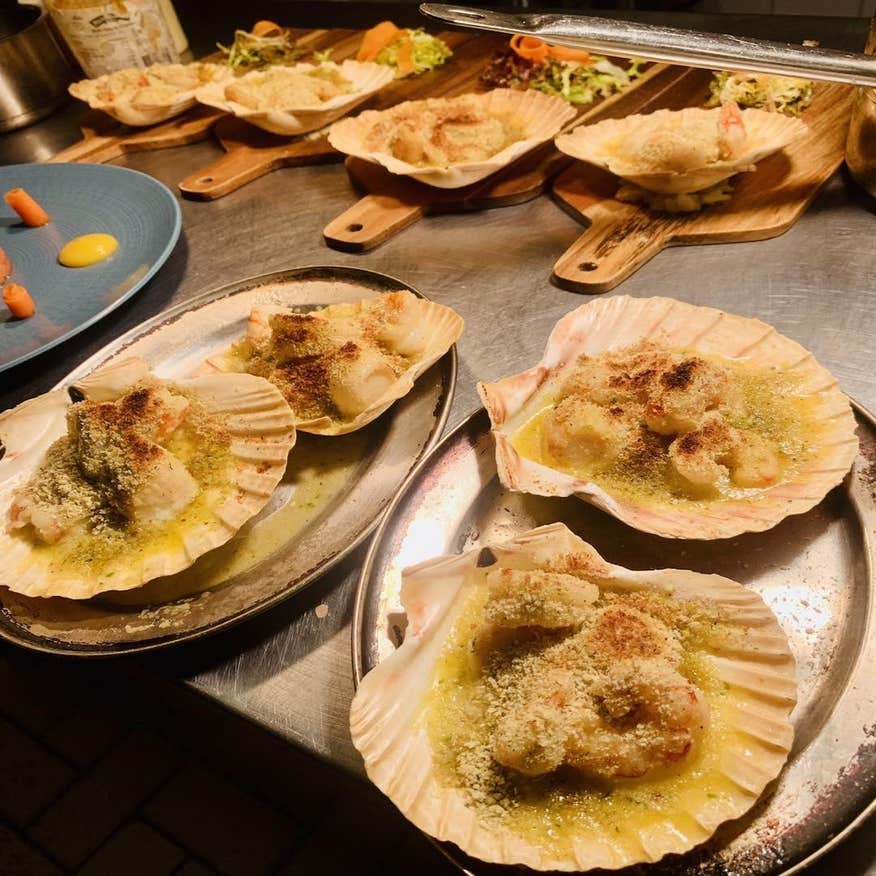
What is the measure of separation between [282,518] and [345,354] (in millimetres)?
349

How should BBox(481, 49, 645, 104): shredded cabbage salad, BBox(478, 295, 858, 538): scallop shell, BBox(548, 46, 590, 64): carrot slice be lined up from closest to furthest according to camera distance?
BBox(478, 295, 858, 538): scallop shell < BBox(481, 49, 645, 104): shredded cabbage salad < BBox(548, 46, 590, 64): carrot slice

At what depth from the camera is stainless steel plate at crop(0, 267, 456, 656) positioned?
1.13m

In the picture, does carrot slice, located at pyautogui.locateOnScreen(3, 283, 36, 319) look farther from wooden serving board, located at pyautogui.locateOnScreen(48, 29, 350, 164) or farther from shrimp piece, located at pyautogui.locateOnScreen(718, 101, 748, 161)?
shrimp piece, located at pyautogui.locateOnScreen(718, 101, 748, 161)

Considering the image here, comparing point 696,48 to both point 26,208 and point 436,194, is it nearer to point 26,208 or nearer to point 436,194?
point 436,194

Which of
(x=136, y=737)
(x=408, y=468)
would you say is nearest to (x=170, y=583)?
(x=408, y=468)

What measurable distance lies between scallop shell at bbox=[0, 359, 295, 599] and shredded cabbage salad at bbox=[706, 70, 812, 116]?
5.48 feet

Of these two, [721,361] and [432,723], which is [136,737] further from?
[721,361]

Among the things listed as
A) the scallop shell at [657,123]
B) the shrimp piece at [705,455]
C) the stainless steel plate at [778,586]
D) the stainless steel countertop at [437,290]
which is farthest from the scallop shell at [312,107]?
the shrimp piece at [705,455]

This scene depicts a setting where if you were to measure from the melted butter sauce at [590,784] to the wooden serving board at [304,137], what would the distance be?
84.3 inches

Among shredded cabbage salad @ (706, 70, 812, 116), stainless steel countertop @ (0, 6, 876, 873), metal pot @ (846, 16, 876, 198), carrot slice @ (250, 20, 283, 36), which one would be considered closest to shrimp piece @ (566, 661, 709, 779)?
stainless steel countertop @ (0, 6, 876, 873)

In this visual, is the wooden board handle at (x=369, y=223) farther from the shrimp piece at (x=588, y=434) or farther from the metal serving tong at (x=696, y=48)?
the shrimp piece at (x=588, y=434)

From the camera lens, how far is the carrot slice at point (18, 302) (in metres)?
1.96

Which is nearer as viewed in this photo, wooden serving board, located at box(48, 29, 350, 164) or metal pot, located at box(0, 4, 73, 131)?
wooden serving board, located at box(48, 29, 350, 164)

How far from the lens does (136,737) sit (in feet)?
7.73
